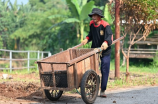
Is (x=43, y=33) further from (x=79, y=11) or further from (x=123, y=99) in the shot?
(x=123, y=99)

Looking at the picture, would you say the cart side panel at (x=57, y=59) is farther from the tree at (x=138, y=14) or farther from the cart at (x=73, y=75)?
the tree at (x=138, y=14)

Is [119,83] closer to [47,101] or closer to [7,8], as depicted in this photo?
[47,101]

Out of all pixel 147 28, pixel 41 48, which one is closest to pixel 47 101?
pixel 147 28

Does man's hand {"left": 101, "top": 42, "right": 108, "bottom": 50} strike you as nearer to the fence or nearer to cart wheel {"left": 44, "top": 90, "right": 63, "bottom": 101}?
cart wheel {"left": 44, "top": 90, "right": 63, "bottom": 101}

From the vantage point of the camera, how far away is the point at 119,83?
9.01 m

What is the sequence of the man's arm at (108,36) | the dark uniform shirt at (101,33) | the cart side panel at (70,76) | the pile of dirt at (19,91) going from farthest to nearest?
1. the pile of dirt at (19,91)
2. the dark uniform shirt at (101,33)
3. the man's arm at (108,36)
4. the cart side panel at (70,76)

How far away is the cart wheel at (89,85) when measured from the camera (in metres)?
5.58

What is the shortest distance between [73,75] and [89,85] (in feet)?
1.49

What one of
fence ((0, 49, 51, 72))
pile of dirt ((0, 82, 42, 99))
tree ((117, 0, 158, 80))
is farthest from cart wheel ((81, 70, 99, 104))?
fence ((0, 49, 51, 72))

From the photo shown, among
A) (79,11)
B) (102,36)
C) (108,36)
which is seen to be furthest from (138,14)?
(79,11)

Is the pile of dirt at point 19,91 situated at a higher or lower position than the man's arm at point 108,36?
lower

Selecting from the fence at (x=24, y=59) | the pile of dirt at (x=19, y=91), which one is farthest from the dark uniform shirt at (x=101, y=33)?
the fence at (x=24, y=59)

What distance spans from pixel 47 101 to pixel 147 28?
5175 millimetres

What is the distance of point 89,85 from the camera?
5836 millimetres
